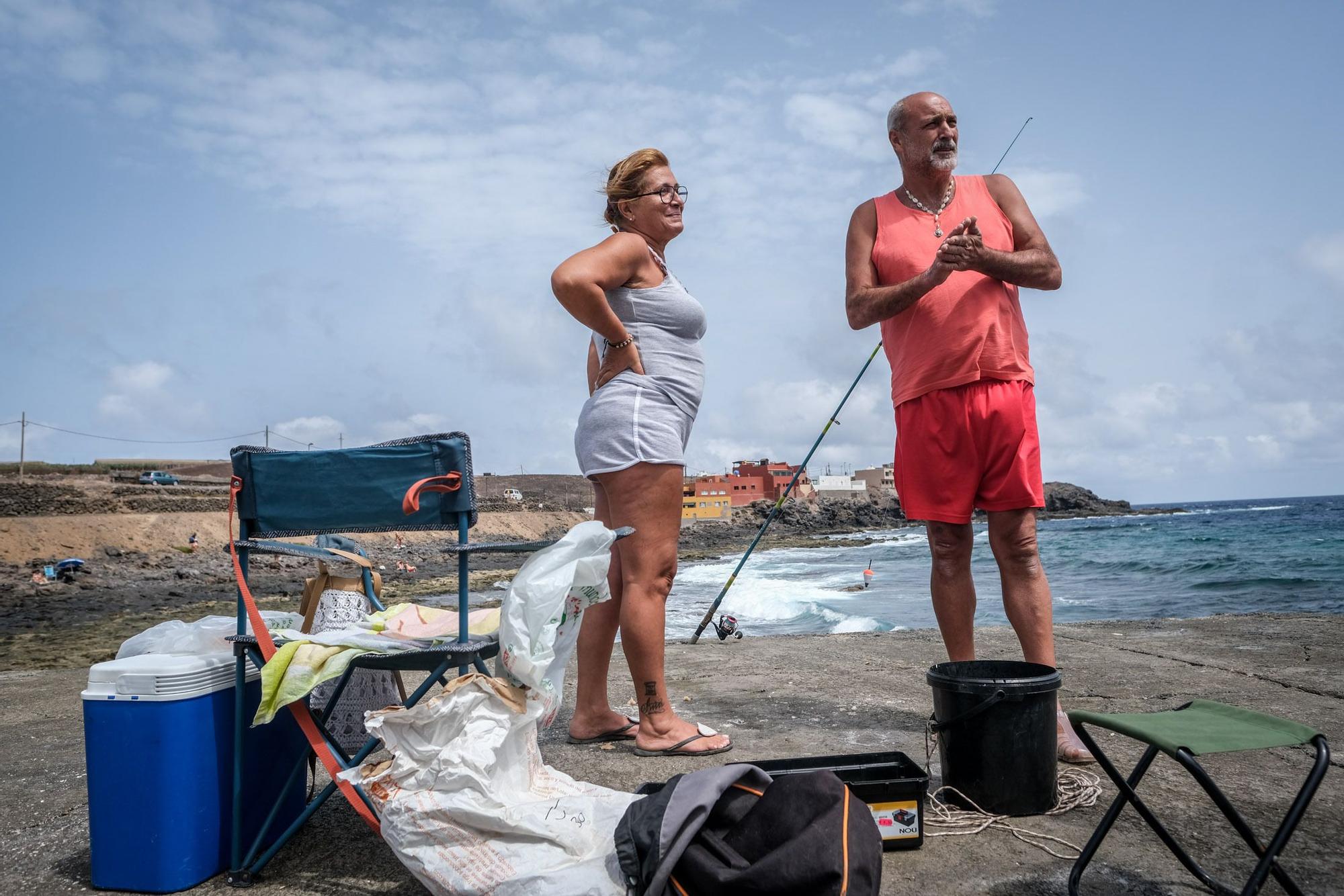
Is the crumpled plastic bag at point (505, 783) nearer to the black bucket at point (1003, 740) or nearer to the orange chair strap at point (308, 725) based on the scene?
the orange chair strap at point (308, 725)

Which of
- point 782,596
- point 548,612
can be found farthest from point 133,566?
point 548,612

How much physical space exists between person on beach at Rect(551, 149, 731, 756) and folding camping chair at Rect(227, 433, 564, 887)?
70cm

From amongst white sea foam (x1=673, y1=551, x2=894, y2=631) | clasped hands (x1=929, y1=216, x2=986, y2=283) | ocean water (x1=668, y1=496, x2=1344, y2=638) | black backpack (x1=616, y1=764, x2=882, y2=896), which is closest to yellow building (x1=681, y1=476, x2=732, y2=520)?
ocean water (x1=668, y1=496, x2=1344, y2=638)

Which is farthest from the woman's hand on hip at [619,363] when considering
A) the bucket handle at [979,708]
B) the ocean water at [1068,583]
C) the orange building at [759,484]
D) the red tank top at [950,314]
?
the orange building at [759,484]

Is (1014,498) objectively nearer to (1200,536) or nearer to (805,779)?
(805,779)

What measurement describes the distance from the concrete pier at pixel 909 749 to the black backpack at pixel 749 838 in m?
0.34

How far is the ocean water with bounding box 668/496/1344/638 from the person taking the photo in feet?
46.7

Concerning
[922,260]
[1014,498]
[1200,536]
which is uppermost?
[922,260]

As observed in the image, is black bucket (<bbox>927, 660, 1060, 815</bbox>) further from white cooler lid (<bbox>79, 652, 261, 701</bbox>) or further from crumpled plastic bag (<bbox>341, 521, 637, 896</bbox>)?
white cooler lid (<bbox>79, 652, 261, 701</bbox>)

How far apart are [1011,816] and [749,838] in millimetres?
874

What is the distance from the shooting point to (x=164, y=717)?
188 cm

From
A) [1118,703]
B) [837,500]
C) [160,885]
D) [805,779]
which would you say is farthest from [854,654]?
[837,500]

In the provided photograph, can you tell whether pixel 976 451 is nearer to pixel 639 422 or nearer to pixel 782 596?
pixel 639 422

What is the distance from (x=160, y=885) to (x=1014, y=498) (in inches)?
94.5
